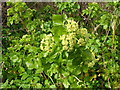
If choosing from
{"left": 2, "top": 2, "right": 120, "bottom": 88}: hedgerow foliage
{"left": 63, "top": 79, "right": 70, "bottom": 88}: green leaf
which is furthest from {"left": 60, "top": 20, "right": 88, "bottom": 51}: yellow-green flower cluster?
{"left": 63, "top": 79, "right": 70, "bottom": 88}: green leaf

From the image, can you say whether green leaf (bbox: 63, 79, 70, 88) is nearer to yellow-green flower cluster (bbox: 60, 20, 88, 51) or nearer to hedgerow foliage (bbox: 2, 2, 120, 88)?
hedgerow foliage (bbox: 2, 2, 120, 88)

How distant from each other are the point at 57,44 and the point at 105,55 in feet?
3.51

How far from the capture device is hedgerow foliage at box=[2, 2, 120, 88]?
5.74 ft

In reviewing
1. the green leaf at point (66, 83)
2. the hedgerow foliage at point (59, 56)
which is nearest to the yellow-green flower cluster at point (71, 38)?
the hedgerow foliage at point (59, 56)

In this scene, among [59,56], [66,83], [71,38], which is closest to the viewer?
[71,38]

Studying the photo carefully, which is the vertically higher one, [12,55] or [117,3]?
[117,3]

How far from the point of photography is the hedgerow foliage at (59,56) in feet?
5.74

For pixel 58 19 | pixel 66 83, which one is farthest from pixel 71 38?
pixel 66 83

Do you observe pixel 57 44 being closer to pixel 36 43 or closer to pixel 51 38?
pixel 51 38

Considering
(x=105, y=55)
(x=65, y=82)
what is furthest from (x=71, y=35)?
(x=105, y=55)

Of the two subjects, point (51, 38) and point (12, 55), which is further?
point (12, 55)

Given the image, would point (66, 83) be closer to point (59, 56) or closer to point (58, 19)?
point (59, 56)

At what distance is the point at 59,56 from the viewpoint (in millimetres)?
1857

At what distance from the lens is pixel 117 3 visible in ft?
9.63
